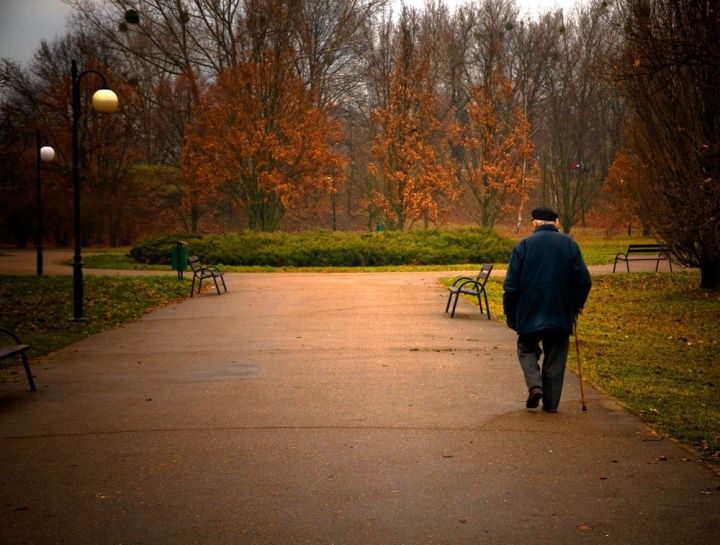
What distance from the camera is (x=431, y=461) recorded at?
638cm

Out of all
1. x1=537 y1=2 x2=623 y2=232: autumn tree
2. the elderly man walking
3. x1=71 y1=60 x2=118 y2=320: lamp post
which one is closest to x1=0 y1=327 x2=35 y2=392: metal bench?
the elderly man walking

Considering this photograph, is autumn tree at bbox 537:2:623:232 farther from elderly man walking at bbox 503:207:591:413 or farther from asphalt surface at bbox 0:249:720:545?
elderly man walking at bbox 503:207:591:413

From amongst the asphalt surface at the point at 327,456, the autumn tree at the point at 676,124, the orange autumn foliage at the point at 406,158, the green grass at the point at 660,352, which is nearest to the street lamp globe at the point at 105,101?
the asphalt surface at the point at 327,456

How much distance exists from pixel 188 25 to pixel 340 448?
3824 cm

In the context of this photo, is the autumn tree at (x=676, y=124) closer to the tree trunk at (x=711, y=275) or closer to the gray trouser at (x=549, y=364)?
the tree trunk at (x=711, y=275)

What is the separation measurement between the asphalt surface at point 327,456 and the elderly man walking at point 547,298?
13.3 inches

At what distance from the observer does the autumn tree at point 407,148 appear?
141 feet

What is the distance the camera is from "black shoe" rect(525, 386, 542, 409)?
8034mm

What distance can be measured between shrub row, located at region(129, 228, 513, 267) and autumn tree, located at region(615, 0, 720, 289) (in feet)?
39.1

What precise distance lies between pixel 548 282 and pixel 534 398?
1031 mm

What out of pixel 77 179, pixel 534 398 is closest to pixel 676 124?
pixel 77 179

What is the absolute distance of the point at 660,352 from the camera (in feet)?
40.2

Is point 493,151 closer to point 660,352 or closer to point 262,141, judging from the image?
point 262,141

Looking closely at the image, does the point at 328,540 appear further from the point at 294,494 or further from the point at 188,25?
the point at 188,25
